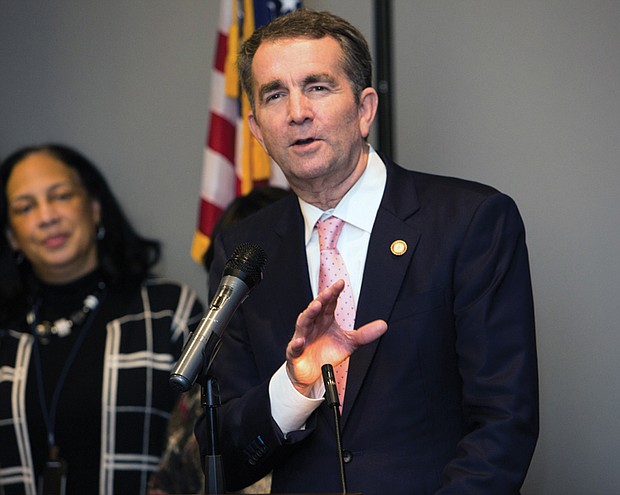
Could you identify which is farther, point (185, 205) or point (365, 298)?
point (185, 205)

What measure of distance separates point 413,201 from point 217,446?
79 centimetres

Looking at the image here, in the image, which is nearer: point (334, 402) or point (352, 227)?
point (334, 402)

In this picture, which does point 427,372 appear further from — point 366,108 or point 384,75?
Answer: point 384,75

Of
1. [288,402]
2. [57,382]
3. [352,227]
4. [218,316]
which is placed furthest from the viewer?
[57,382]

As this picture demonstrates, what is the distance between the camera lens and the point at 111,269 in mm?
4129

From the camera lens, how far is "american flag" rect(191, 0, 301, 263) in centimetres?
381

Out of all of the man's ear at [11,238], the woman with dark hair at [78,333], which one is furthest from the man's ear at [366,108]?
the man's ear at [11,238]

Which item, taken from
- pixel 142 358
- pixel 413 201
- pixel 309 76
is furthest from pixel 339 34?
pixel 142 358

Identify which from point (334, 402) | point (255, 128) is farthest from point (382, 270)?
point (255, 128)

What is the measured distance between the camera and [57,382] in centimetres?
390

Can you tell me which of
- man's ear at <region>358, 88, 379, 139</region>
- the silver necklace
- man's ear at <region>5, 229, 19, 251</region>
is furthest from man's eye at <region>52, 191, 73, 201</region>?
man's ear at <region>358, 88, 379, 139</region>

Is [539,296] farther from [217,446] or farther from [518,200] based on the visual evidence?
[217,446]

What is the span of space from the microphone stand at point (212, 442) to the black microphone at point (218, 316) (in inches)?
2.3

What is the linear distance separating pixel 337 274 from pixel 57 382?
1963 mm
